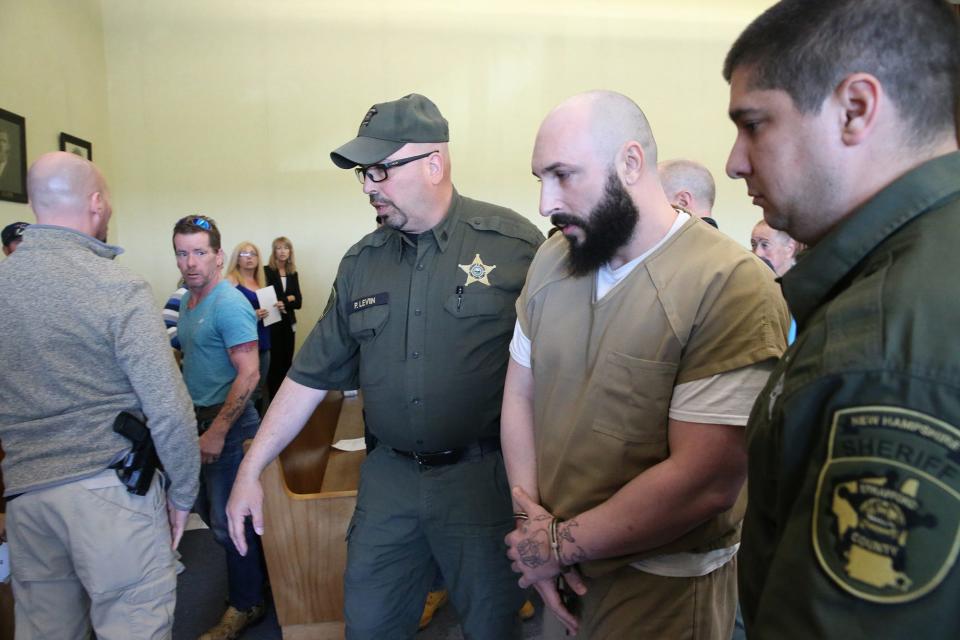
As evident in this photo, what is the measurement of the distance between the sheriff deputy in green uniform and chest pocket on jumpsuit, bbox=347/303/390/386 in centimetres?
111

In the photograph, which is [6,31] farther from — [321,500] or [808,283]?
[808,283]

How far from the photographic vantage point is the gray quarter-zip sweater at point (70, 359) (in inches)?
61.2

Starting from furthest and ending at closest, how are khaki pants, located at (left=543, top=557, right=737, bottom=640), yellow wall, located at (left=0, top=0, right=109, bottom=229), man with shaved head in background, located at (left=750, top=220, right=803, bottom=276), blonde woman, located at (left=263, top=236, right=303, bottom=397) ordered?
blonde woman, located at (left=263, top=236, right=303, bottom=397), yellow wall, located at (left=0, top=0, right=109, bottom=229), man with shaved head in background, located at (left=750, top=220, right=803, bottom=276), khaki pants, located at (left=543, top=557, right=737, bottom=640)

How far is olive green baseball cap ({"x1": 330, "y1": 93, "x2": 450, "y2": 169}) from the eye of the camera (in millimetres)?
1644

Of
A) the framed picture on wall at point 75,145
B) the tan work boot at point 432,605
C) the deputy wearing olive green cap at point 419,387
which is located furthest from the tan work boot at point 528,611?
the framed picture on wall at point 75,145

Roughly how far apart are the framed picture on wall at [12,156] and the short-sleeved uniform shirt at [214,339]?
2722mm

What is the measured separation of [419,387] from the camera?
1.63 m

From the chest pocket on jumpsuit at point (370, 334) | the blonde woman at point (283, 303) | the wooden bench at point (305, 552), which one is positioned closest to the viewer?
the chest pocket on jumpsuit at point (370, 334)

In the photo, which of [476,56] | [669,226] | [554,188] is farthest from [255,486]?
[476,56]

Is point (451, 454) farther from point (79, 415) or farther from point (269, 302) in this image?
point (269, 302)

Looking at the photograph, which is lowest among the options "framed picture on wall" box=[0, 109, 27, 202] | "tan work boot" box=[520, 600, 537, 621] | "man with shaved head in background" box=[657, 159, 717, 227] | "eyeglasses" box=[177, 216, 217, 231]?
"tan work boot" box=[520, 600, 537, 621]

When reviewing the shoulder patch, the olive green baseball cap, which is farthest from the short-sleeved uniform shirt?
the shoulder patch

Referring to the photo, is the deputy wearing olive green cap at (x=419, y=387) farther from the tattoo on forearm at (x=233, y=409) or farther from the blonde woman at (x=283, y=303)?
the blonde woman at (x=283, y=303)

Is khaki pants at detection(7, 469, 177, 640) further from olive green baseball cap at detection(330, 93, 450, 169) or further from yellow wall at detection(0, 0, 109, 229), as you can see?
yellow wall at detection(0, 0, 109, 229)
